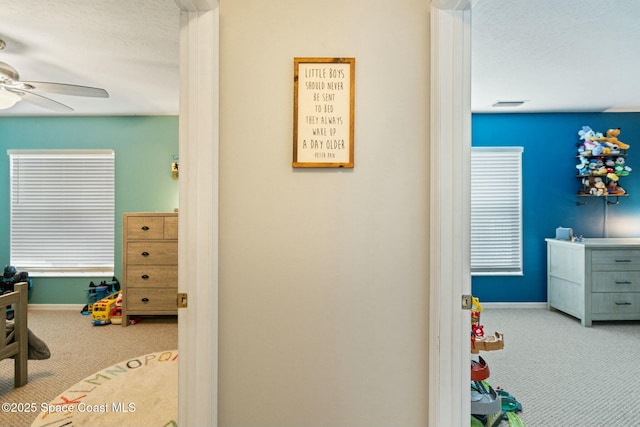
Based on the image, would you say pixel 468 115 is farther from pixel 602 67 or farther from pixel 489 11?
pixel 602 67

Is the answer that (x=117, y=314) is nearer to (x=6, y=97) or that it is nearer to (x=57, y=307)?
(x=57, y=307)

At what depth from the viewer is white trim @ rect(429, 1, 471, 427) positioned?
1.16m

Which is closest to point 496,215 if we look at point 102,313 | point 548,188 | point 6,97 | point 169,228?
point 548,188

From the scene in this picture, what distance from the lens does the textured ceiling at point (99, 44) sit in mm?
2002

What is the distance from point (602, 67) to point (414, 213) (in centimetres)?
296

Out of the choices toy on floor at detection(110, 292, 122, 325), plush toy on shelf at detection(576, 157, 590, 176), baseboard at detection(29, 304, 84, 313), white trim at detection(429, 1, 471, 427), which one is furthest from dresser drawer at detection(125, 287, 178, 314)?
plush toy on shelf at detection(576, 157, 590, 176)

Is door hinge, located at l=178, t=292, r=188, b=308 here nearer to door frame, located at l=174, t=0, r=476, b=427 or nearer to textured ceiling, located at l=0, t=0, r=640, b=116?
door frame, located at l=174, t=0, r=476, b=427

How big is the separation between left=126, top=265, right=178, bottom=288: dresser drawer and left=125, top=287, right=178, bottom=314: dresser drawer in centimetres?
5

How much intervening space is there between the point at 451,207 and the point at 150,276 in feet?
11.5

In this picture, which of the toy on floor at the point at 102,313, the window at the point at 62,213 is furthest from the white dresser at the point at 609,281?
the window at the point at 62,213

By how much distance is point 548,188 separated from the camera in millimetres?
4258

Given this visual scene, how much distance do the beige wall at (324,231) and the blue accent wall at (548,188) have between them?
3.47 meters

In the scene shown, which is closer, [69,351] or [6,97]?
[6,97]

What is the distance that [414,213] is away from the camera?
1.22 m
